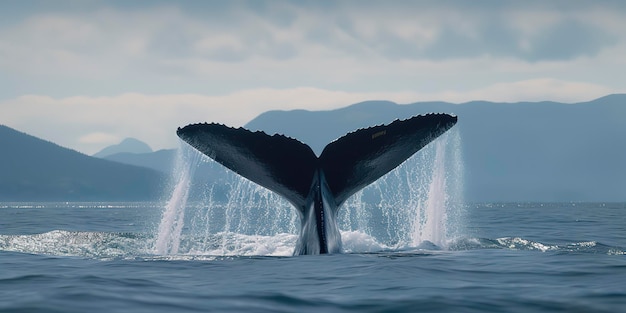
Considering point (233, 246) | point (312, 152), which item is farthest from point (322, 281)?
point (233, 246)

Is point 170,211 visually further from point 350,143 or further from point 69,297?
point 69,297

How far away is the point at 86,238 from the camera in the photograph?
1523cm

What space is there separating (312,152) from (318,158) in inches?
6.9

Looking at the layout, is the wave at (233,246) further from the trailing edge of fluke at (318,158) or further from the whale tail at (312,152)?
the whale tail at (312,152)

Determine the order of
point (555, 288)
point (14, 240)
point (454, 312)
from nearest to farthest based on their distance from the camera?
point (454, 312)
point (555, 288)
point (14, 240)

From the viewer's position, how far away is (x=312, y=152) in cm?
841

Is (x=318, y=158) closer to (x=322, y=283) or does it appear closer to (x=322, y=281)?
(x=322, y=281)

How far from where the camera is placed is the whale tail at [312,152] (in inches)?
327

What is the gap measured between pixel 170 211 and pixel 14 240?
17.6 feet

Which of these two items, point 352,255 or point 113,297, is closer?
point 113,297

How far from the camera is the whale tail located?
27.3ft

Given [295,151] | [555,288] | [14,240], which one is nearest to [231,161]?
[295,151]

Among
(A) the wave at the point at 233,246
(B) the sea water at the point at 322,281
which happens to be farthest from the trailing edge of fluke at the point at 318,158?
(A) the wave at the point at 233,246

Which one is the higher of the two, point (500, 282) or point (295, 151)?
point (295, 151)
